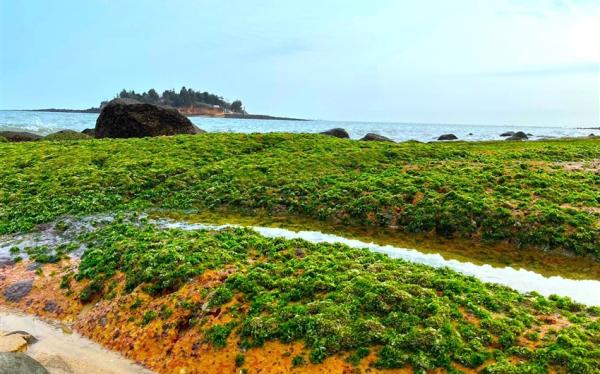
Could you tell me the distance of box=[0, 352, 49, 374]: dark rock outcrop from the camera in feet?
30.2

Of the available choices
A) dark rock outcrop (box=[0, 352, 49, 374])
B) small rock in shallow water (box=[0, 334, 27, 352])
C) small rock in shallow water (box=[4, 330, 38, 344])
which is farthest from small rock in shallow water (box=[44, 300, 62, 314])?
dark rock outcrop (box=[0, 352, 49, 374])

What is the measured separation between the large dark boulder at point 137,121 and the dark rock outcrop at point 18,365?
36.5 meters

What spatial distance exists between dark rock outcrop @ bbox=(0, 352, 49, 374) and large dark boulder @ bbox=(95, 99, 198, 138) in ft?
120

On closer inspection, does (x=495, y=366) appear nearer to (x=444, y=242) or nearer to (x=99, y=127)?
(x=444, y=242)

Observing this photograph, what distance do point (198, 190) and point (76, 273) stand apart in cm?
1147

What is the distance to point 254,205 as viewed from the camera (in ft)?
81.1

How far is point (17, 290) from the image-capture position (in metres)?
15.0

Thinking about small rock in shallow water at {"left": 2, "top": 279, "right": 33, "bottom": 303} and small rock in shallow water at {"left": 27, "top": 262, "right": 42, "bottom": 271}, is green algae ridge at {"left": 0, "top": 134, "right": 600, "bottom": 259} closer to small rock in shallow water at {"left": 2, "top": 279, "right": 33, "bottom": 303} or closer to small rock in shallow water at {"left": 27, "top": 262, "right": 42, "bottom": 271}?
small rock in shallow water at {"left": 27, "top": 262, "right": 42, "bottom": 271}

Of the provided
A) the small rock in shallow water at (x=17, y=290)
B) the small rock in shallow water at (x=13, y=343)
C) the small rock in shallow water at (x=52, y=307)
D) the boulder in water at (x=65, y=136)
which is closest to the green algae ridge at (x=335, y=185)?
the small rock in shallow water at (x=17, y=290)

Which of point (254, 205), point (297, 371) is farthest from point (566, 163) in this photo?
point (297, 371)

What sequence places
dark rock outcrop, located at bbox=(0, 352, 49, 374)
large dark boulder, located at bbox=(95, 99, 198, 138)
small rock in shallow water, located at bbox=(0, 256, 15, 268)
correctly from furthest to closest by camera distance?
large dark boulder, located at bbox=(95, 99, 198, 138) → small rock in shallow water, located at bbox=(0, 256, 15, 268) → dark rock outcrop, located at bbox=(0, 352, 49, 374)

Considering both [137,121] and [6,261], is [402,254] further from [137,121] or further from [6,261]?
[137,121]

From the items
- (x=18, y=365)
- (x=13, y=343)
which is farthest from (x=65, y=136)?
(x=18, y=365)

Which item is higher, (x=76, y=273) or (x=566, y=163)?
(x=566, y=163)
